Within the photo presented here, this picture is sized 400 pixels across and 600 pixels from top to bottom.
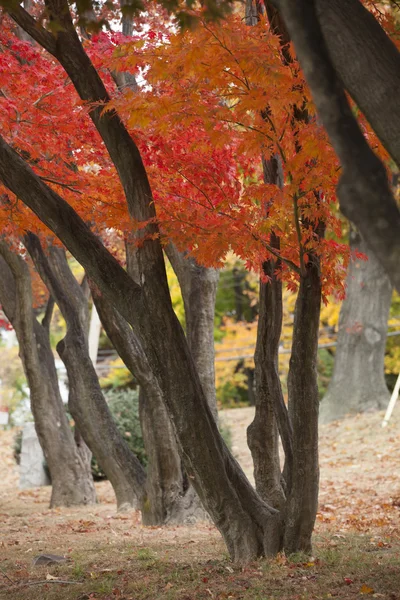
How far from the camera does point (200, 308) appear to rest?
886 centimetres

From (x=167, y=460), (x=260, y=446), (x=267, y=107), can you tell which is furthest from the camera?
(x=167, y=460)

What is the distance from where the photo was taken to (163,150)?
6.46 m

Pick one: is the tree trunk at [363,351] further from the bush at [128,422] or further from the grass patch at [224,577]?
the grass patch at [224,577]

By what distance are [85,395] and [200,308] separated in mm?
2563

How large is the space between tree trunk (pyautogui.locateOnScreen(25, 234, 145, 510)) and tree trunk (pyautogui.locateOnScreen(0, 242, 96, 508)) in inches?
23.6

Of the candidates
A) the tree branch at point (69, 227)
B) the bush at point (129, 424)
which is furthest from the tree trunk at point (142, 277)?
the bush at point (129, 424)

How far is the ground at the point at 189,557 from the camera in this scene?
500 centimetres

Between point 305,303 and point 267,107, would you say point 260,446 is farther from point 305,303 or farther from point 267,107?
point 267,107

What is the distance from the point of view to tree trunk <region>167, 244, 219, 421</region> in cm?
882

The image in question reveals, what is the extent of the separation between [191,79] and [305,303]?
1.78 m

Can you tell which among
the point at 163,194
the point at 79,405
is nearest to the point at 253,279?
the point at 79,405

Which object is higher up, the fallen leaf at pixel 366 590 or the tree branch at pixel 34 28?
the tree branch at pixel 34 28

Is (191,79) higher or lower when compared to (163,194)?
higher

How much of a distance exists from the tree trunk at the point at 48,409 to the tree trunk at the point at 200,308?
125 inches
